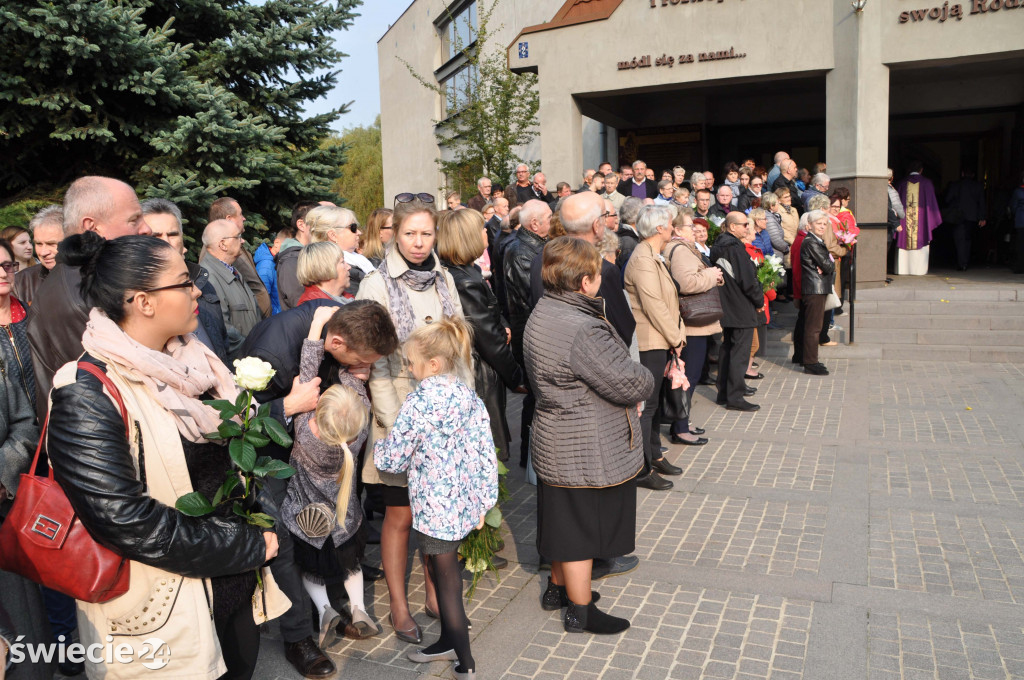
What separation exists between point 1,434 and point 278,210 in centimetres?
655

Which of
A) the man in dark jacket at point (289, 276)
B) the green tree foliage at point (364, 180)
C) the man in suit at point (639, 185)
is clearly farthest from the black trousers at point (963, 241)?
the green tree foliage at point (364, 180)

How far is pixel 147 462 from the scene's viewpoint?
7.98 feet

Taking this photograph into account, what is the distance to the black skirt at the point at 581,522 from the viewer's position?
427cm

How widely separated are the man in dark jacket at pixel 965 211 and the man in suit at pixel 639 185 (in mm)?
5939

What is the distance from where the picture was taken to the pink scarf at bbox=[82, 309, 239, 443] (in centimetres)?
240

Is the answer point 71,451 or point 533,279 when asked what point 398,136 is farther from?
point 71,451

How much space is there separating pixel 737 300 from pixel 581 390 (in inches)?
194

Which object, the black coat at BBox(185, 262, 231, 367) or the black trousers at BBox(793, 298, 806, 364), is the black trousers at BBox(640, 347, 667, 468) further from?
the black trousers at BBox(793, 298, 806, 364)

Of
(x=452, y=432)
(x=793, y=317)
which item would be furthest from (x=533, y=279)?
(x=793, y=317)

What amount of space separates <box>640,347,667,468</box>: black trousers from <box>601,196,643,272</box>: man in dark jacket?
89cm

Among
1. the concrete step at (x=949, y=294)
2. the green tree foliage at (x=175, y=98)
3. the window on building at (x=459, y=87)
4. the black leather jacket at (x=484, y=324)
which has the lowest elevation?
the concrete step at (x=949, y=294)

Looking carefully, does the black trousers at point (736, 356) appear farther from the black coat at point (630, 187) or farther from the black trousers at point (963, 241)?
the black trousers at point (963, 241)

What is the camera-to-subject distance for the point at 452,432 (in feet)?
12.4

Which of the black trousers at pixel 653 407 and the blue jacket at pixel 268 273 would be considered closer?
the black trousers at pixel 653 407
